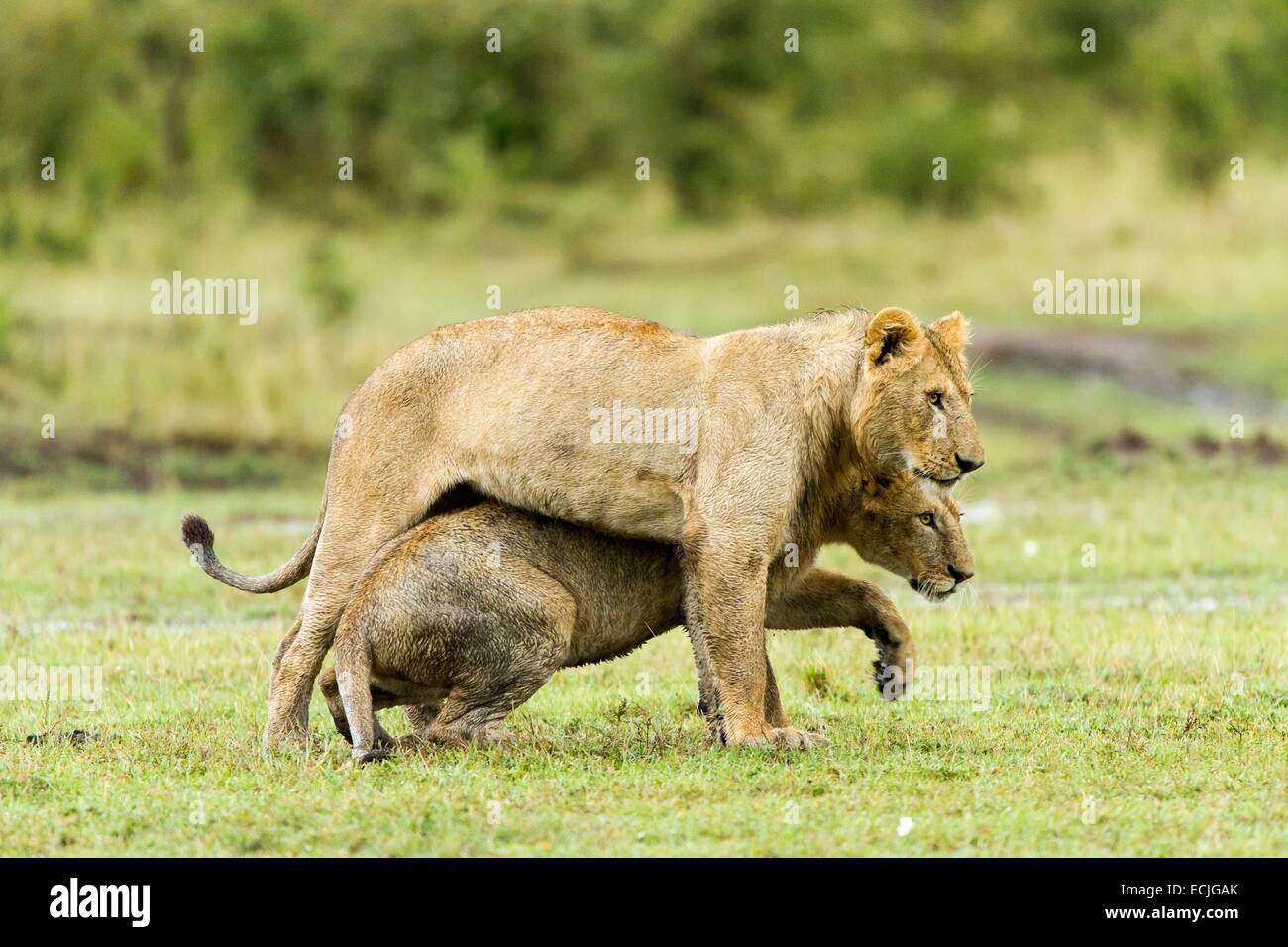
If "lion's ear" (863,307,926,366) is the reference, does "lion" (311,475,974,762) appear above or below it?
below

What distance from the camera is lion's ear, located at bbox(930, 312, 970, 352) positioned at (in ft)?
26.0

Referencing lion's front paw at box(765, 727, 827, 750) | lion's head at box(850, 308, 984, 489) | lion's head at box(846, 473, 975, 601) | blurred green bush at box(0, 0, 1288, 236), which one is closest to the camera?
lion's head at box(850, 308, 984, 489)

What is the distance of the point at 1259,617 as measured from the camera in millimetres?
10555

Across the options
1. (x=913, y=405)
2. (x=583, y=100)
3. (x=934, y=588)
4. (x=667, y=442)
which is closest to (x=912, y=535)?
(x=934, y=588)

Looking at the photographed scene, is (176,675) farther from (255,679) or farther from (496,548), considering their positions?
(496,548)

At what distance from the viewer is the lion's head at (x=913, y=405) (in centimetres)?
769

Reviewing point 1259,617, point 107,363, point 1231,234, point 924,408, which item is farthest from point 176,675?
point 1231,234

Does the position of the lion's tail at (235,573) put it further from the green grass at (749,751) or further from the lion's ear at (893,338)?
the lion's ear at (893,338)

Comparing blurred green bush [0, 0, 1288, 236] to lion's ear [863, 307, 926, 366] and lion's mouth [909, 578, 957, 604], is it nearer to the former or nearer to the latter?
lion's mouth [909, 578, 957, 604]

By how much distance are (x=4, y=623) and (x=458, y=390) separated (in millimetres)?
3926

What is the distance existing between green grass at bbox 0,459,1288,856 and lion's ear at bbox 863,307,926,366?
1.52m

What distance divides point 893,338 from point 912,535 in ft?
3.32

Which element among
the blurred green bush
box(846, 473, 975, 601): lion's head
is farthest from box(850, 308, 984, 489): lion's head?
the blurred green bush

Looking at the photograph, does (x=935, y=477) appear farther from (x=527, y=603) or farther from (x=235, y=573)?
(x=235, y=573)
